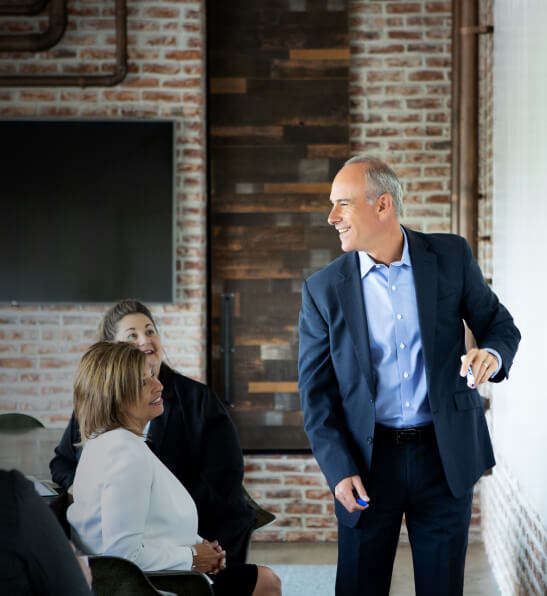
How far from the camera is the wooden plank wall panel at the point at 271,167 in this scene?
4148mm

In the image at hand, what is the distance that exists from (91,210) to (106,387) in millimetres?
2132

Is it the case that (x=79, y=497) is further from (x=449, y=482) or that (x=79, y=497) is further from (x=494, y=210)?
(x=494, y=210)

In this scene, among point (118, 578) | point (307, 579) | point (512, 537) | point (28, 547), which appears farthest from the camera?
point (307, 579)

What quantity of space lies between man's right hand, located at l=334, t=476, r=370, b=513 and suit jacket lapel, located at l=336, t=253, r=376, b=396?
264 millimetres

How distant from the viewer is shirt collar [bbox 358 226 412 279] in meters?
2.26

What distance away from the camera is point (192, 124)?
4016 mm

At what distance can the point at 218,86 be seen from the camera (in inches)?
164

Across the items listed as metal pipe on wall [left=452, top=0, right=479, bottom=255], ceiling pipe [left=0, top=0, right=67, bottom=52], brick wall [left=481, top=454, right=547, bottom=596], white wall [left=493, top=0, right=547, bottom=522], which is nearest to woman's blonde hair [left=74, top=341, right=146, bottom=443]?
white wall [left=493, top=0, right=547, bottom=522]

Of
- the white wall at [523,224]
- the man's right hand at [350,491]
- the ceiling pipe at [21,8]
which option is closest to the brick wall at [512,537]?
the white wall at [523,224]

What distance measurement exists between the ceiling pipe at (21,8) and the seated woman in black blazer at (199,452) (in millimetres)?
2134

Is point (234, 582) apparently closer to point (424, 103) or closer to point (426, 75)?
point (424, 103)

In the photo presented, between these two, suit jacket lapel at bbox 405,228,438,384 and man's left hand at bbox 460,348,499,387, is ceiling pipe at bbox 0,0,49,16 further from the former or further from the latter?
man's left hand at bbox 460,348,499,387

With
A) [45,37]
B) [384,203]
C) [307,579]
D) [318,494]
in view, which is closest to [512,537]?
[307,579]

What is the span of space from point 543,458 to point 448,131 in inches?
86.4
